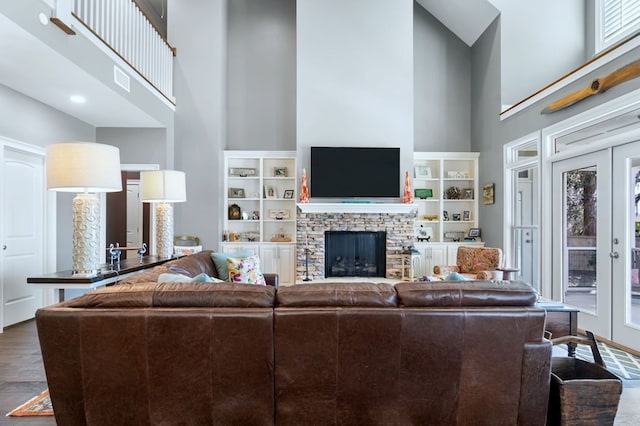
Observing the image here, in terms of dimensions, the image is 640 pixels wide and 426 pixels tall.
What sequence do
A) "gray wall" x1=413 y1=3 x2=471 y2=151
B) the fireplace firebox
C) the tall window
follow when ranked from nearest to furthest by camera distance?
the tall window, the fireplace firebox, "gray wall" x1=413 y1=3 x2=471 y2=151

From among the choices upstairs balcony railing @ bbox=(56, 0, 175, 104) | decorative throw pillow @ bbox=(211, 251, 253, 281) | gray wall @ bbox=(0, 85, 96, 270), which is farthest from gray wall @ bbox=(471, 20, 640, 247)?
gray wall @ bbox=(0, 85, 96, 270)

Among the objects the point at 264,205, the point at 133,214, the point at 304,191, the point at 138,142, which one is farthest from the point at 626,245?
the point at 133,214

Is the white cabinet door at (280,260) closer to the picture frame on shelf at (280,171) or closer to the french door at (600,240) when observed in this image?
the picture frame on shelf at (280,171)

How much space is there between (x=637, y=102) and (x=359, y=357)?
3.50 meters

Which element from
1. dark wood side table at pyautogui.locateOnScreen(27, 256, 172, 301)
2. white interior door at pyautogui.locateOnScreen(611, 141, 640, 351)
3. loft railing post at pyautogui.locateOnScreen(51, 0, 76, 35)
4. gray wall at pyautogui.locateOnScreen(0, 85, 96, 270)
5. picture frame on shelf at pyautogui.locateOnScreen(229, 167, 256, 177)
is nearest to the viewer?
A: dark wood side table at pyautogui.locateOnScreen(27, 256, 172, 301)

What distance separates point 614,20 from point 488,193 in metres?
2.84

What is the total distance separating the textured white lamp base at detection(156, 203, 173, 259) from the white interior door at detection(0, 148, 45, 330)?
63.1 inches

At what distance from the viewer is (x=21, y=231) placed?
4180mm

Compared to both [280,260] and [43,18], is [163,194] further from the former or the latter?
[280,260]

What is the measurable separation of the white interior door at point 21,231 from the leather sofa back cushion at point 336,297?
153 inches

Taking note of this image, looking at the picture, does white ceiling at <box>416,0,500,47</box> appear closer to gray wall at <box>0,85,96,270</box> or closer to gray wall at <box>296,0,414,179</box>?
gray wall at <box>296,0,414,179</box>

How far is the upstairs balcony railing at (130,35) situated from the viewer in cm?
364

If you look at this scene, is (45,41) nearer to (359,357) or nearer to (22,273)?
(22,273)

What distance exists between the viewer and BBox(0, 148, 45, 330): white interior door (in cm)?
396
